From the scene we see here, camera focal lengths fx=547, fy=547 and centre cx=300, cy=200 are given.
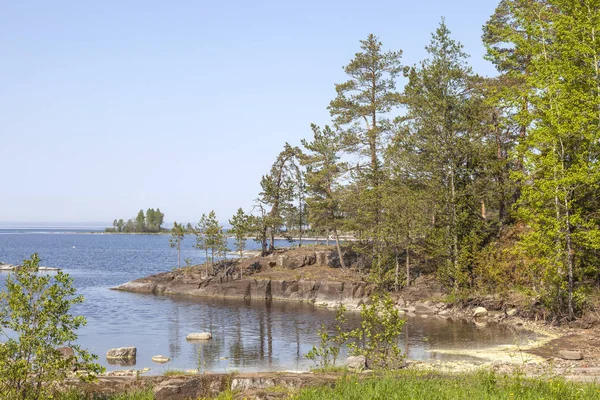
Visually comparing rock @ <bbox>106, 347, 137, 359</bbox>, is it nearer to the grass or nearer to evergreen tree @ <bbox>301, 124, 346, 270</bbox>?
the grass

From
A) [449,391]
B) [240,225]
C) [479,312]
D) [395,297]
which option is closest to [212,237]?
[240,225]

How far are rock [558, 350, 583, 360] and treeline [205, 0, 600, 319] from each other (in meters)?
8.83

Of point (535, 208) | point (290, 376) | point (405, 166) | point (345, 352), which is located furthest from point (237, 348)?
point (405, 166)

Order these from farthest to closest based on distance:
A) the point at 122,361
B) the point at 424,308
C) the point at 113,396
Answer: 1. the point at 424,308
2. the point at 122,361
3. the point at 113,396

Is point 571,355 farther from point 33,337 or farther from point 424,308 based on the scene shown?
point 33,337

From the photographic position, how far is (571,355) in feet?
82.7

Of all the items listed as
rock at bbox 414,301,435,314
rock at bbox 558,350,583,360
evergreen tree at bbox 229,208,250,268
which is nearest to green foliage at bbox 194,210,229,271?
evergreen tree at bbox 229,208,250,268

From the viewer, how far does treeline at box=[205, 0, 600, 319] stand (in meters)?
33.6

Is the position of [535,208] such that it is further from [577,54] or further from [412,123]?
[412,123]

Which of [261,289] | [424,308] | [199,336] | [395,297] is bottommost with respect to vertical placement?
[199,336]

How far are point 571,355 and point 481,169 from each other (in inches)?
998

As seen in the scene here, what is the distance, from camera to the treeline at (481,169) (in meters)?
33.6

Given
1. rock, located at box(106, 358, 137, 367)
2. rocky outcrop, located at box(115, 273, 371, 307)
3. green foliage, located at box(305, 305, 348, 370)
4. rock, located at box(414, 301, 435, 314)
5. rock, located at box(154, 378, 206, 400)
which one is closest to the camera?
rock, located at box(154, 378, 206, 400)

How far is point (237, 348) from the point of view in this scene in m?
34.1
